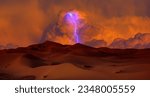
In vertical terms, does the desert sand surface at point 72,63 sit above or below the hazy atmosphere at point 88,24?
below

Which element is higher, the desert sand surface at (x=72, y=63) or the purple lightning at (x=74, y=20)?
the purple lightning at (x=74, y=20)

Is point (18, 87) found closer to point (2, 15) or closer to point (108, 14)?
point (2, 15)

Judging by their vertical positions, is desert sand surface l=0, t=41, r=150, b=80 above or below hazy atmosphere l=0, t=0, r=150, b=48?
below

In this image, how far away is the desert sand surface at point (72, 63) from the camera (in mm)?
3408

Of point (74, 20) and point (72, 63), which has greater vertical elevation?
point (74, 20)

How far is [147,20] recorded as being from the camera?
346 cm

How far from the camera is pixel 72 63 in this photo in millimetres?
3441

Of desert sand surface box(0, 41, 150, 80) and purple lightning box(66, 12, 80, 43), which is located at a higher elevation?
purple lightning box(66, 12, 80, 43)

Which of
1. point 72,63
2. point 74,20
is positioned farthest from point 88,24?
point 72,63

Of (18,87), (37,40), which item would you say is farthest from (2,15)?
(18,87)

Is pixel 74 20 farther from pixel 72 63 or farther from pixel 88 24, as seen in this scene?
pixel 72 63

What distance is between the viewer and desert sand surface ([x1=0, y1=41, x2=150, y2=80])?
3.41 metres

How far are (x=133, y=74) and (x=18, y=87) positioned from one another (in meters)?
0.82

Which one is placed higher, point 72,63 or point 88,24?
point 88,24
